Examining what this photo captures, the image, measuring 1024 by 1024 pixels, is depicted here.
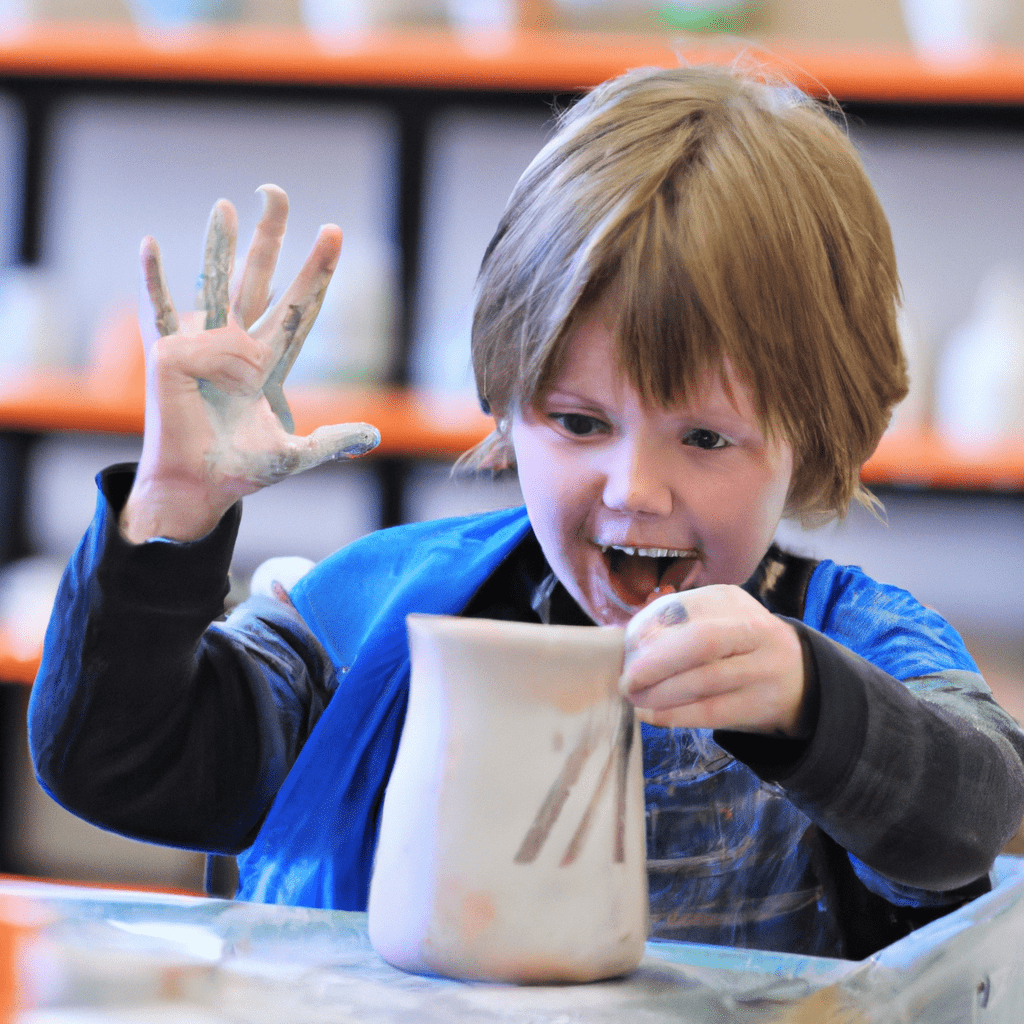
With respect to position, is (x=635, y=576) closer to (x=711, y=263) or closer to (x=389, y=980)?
(x=711, y=263)

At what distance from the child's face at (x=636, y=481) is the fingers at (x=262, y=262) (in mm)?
150

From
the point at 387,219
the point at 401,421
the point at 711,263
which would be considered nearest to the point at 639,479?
the point at 711,263

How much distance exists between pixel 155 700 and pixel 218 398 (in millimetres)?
138

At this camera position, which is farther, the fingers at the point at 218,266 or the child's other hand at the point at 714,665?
the fingers at the point at 218,266

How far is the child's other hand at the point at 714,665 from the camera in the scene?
389 millimetres

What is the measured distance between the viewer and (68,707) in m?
0.51

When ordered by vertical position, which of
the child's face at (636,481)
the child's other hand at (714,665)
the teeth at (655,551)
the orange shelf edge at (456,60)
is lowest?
the child's other hand at (714,665)

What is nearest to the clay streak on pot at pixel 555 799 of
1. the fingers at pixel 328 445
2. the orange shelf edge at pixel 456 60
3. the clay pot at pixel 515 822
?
the clay pot at pixel 515 822

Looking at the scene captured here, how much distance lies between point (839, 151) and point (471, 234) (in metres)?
1.27

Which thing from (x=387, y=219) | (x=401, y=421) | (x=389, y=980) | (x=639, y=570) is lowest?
(x=389, y=980)

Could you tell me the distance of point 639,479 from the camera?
0.56m

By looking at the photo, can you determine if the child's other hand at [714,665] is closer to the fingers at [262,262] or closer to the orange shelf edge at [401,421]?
the fingers at [262,262]

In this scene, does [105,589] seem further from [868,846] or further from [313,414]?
[313,414]

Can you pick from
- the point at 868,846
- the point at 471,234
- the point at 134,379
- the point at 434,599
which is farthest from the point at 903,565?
the point at 868,846
